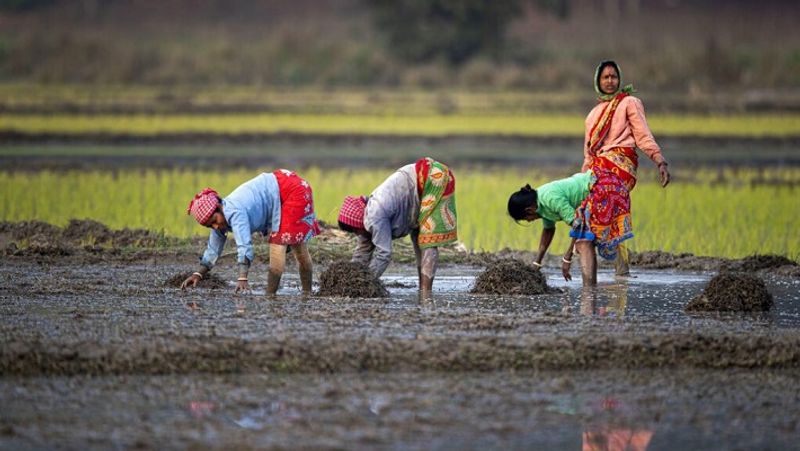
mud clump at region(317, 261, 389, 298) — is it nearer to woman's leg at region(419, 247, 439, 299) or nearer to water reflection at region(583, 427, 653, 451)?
woman's leg at region(419, 247, 439, 299)

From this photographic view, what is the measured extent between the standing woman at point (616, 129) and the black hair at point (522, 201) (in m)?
0.56

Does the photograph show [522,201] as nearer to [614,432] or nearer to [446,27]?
[614,432]

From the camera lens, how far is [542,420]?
5.28 meters

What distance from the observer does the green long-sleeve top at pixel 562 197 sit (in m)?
8.03

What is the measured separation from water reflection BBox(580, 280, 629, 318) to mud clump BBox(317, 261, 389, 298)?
1.19m

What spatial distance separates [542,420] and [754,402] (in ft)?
3.18

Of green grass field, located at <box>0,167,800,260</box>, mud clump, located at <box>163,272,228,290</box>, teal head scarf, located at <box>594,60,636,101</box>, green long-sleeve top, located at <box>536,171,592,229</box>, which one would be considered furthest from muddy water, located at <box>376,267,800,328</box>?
green grass field, located at <box>0,167,800,260</box>

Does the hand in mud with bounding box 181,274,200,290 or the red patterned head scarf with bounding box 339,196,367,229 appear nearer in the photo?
the red patterned head scarf with bounding box 339,196,367,229

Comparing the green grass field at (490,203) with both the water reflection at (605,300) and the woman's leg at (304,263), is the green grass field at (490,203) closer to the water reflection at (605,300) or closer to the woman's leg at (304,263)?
the water reflection at (605,300)

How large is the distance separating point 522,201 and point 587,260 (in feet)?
2.09

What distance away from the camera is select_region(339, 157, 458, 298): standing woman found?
7.67 metres

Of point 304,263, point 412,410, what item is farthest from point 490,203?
point 412,410

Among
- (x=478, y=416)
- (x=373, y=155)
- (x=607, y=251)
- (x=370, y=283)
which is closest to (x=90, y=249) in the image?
(x=370, y=283)

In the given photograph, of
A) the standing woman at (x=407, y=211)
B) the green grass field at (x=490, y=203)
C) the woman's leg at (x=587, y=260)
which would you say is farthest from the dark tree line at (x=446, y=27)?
the standing woman at (x=407, y=211)
